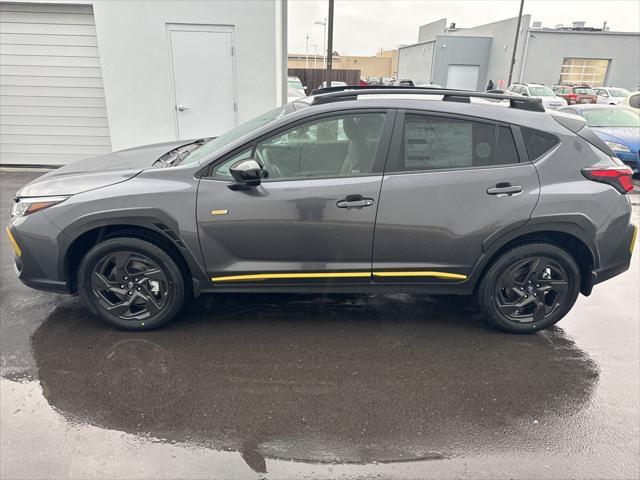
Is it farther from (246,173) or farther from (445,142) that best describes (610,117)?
(246,173)

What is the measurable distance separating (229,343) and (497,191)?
7.34 feet

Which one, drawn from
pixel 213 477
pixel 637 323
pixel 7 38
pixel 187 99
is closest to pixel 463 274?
pixel 637 323

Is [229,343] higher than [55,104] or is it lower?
lower

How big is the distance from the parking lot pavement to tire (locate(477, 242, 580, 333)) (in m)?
0.17

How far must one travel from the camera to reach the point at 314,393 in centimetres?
281

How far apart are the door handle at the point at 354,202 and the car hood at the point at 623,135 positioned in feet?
28.3

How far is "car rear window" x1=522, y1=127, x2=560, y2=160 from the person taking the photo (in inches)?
127

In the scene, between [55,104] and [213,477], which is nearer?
[213,477]

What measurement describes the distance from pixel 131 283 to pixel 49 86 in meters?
6.78

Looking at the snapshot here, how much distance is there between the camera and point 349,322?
143 inches

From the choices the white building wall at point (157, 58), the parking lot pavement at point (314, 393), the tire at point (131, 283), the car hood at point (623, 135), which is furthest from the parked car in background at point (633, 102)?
the tire at point (131, 283)

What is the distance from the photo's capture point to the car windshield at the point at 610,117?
32.5ft

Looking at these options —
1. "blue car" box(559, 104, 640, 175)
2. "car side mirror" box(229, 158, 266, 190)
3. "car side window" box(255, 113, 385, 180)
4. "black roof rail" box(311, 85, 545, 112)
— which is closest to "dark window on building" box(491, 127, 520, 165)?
"black roof rail" box(311, 85, 545, 112)

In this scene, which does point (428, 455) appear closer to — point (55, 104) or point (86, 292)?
point (86, 292)
